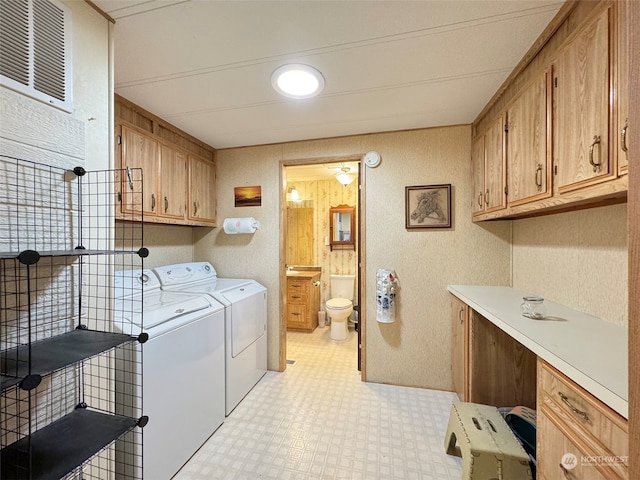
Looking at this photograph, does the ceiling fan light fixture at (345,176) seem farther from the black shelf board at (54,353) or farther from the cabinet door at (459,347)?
the black shelf board at (54,353)

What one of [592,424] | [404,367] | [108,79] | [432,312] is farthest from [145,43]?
[404,367]

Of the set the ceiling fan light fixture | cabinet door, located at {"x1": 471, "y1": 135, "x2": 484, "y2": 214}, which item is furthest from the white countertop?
the ceiling fan light fixture

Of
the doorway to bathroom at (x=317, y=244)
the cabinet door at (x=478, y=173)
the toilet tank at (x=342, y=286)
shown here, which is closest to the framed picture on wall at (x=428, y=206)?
the cabinet door at (x=478, y=173)

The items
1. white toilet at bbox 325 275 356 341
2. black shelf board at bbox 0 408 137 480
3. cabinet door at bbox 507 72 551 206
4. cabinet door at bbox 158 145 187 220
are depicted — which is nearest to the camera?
black shelf board at bbox 0 408 137 480

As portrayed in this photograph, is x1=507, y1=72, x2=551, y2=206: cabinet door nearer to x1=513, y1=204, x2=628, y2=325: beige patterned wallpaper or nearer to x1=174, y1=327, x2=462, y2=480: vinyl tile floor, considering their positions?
x1=513, y1=204, x2=628, y2=325: beige patterned wallpaper

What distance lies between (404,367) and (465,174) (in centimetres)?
184

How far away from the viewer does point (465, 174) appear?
2371 millimetres

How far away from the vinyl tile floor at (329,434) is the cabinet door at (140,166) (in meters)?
1.69

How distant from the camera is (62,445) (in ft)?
3.06

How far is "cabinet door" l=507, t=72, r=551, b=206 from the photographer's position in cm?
130

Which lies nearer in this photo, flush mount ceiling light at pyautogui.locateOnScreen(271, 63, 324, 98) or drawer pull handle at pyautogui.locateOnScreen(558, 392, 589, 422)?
drawer pull handle at pyautogui.locateOnScreen(558, 392, 589, 422)

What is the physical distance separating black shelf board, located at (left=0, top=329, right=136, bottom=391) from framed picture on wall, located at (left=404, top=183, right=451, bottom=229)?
221cm

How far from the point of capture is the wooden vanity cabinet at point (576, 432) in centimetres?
72

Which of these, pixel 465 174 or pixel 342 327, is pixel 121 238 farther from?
pixel 465 174
